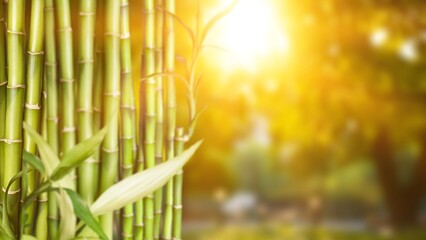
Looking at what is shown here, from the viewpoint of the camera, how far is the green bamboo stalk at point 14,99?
815 millimetres

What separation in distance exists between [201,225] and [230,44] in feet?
2.08

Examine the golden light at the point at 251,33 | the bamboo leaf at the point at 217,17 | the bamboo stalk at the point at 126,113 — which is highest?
the golden light at the point at 251,33

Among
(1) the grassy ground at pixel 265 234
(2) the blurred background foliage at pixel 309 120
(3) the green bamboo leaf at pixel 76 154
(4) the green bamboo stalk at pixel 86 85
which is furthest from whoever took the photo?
(1) the grassy ground at pixel 265 234

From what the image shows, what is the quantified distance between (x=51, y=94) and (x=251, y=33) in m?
0.85

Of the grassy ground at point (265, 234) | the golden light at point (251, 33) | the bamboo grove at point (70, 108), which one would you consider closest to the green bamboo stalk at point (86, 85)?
the bamboo grove at point (70, 108)

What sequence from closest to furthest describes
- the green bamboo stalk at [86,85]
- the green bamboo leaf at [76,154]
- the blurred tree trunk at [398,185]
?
1. the green bamboo leaf at [76,154]
2. the green bamboo stalk at [86,85]
3. the blurred tree trunk at [398,185]

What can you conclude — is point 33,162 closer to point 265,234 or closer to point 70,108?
point 70,108

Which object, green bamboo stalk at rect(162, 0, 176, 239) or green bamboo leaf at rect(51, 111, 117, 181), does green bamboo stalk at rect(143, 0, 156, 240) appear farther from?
green bamboo leaf at rect(51, 111, 117, 181)

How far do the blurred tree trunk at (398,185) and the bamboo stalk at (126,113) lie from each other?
1424mm

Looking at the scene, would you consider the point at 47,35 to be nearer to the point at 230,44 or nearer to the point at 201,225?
the point at 230,44

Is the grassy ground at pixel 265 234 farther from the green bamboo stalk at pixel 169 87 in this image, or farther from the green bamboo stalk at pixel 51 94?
the green bamboo stalk at pixel 51 94

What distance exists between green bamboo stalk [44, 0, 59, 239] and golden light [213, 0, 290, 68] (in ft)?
2.29

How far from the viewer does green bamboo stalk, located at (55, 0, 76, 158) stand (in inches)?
32.7

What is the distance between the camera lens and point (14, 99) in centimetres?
82
